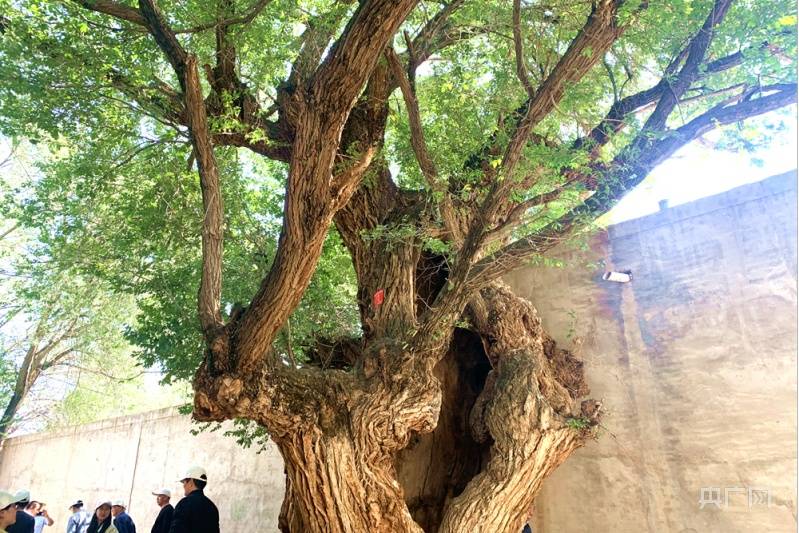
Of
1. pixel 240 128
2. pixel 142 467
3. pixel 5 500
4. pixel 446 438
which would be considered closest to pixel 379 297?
pixel 446 438

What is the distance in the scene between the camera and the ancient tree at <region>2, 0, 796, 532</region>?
3.97 m

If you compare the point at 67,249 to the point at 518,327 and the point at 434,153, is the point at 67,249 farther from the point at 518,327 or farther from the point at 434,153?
the point at 518,327

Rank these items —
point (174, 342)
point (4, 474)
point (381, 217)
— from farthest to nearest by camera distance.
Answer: point (4, 474)
point (381, 217)
point (174, 342)

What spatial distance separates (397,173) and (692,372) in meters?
3.68

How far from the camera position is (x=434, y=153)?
5.48 m

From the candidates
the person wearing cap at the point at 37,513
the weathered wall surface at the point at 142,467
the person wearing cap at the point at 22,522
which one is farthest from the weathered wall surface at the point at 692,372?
the person wearing cap at the point at 37,513

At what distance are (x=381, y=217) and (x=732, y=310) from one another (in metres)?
3.48

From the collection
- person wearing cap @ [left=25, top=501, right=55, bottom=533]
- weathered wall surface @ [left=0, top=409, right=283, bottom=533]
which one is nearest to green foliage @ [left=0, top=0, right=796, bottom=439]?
weathered wall surface @ [left=0, top=409, right=283, bottom=533]

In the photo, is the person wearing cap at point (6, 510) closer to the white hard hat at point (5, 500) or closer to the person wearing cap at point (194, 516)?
the white hard hat at point (5, 500)

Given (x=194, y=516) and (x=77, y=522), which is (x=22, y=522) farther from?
(x=77, y=522)

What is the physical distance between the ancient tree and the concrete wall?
61 centimetres

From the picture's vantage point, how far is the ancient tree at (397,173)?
3967 millimetres

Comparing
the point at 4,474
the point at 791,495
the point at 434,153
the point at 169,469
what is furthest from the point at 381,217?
the point at 4,474

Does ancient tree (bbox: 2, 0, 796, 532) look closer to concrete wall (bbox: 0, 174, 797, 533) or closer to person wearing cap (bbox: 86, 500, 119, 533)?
concrete wall (bbox: 0, 174, 797, 533)
